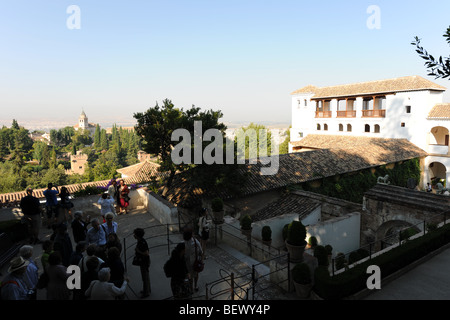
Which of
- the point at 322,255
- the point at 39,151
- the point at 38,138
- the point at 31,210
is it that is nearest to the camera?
the point at 322,255

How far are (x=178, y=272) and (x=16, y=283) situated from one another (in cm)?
275

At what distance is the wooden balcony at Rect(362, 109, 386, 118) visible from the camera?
116 ft

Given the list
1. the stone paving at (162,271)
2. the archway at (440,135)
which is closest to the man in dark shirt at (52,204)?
the stone paving at (162,271)

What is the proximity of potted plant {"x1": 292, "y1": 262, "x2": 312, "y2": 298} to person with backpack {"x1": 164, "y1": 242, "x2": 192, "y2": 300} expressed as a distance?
267cm

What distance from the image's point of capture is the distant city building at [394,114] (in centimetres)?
3133

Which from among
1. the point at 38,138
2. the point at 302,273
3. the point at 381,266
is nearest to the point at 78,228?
the point at 302,273

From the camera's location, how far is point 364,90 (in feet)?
116

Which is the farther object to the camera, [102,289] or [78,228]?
[78,228]

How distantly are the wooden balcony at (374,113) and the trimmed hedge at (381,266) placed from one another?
28314 millimetres

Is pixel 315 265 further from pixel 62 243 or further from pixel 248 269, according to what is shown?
pixel 62 243

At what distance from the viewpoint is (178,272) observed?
220 inches

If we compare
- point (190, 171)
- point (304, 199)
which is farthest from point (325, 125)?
point (190, 171)

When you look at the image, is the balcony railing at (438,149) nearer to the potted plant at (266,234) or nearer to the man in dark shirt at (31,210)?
the potted plant at (266,234)

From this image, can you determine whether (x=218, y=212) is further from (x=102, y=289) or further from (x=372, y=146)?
(x=372, y=146)
